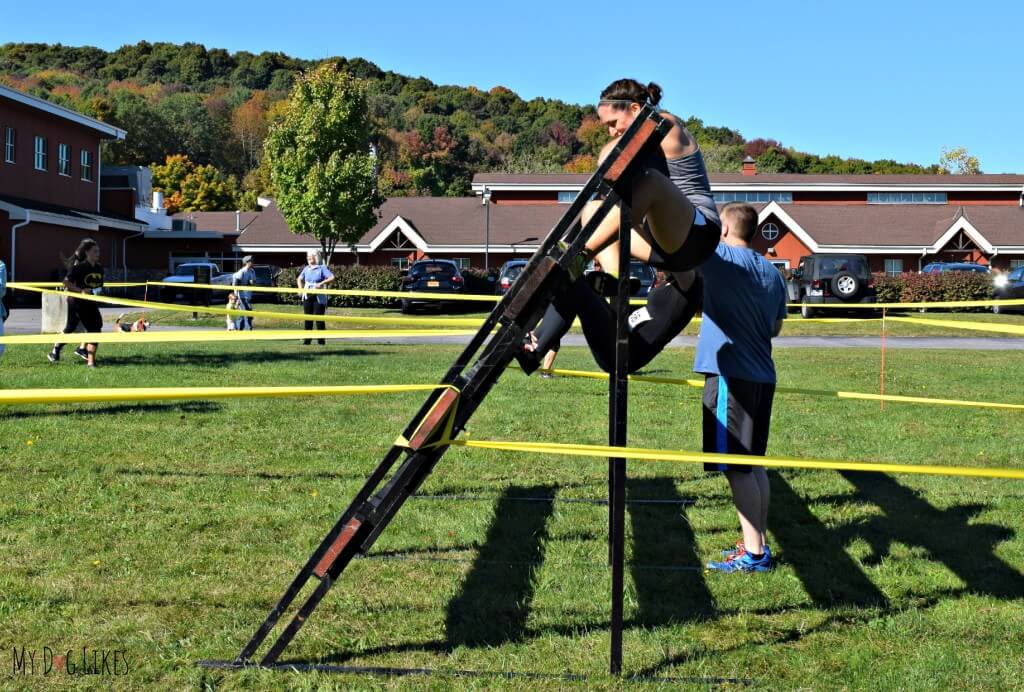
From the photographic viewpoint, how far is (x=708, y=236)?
163 inches

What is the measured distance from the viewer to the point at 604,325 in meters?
4.59

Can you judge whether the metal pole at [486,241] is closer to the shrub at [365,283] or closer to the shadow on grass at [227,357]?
the shrub at [365,283]

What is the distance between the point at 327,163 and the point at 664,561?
43.5m

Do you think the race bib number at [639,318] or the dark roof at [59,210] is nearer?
the race bib number at [639,318]

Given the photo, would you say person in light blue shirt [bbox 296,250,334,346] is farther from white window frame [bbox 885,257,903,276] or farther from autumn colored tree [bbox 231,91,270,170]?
autumn colored tree [bbox 231,91,270,170]

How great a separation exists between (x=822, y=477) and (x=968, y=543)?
1.70 metres

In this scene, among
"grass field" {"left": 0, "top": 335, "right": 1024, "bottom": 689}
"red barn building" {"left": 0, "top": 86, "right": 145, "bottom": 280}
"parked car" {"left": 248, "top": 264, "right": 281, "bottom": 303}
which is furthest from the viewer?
"red barn building" {"left": 0, "top": 86, "right": 145, "bottom": 280}

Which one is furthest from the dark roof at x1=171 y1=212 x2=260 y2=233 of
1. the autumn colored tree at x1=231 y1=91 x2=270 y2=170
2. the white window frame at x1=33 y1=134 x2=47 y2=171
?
the autumn colored tree at x1=231 y1=91 x2=270 y2=170

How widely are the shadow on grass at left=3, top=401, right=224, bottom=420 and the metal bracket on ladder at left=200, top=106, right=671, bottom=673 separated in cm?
632

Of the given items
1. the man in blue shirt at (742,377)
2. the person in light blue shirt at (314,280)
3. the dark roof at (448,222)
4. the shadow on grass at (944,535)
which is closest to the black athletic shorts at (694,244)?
the man in blue shirt at (742,377)

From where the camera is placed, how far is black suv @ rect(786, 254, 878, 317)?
101ft

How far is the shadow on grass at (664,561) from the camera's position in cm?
440

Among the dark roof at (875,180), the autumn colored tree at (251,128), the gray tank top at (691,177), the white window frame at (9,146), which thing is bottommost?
the gray tank top at (691,177)

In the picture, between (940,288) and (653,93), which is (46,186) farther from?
(653,93)
